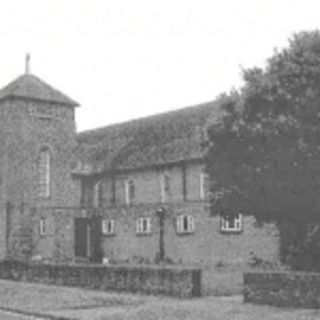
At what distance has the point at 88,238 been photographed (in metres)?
57.5

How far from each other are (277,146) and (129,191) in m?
32.3

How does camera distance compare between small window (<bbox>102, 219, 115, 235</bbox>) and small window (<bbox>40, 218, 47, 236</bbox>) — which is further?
small window (<bbox>40, 218, 47, 236</bbox>)

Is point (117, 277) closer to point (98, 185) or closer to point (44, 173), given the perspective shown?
point (98, 185)

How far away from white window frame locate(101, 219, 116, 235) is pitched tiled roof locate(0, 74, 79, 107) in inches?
436

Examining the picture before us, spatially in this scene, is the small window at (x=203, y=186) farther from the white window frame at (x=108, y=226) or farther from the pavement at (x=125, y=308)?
the pavement at (x=125, y=308)

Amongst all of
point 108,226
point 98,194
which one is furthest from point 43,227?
point 108,226

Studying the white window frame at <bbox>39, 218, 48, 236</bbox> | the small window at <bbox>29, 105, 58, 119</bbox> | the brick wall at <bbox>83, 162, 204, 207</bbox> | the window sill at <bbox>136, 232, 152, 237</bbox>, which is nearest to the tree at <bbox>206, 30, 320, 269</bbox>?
the brick wall at <bbox>83, 162, 204, 207</bbox>

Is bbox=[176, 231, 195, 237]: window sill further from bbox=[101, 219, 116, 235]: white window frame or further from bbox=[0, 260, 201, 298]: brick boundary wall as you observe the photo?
bbox=[0, 260, 201, 298]: brick boundary wall

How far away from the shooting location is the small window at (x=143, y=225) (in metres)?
50.6

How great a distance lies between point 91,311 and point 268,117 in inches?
359

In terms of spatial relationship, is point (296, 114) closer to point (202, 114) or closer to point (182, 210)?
point (182, 210)

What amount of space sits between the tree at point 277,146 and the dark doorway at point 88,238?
94.8 feet

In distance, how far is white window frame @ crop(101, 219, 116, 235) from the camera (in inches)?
2130

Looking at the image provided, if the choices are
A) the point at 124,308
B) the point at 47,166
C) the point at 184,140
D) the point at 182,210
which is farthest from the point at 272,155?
the point at 47,166
